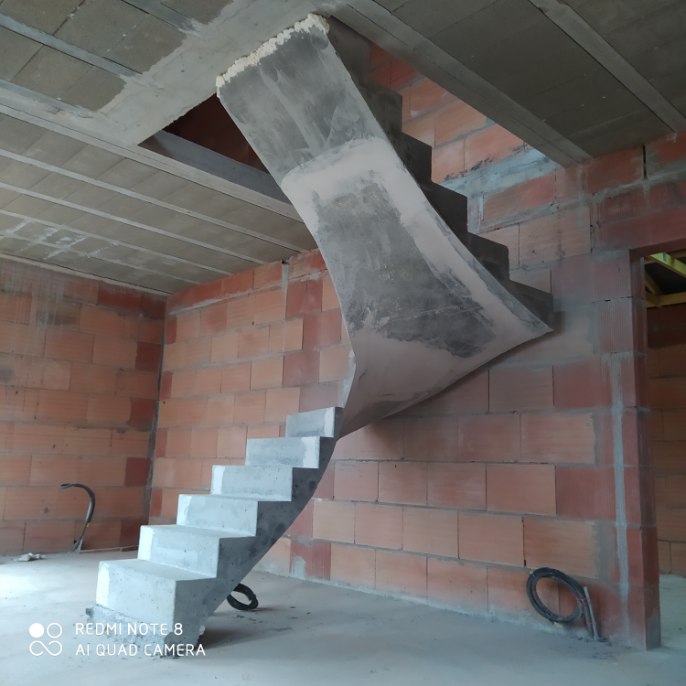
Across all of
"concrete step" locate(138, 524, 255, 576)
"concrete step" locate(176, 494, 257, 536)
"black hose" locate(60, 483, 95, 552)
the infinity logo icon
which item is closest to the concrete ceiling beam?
"concrete step" locate(176, 494, 257, 536)

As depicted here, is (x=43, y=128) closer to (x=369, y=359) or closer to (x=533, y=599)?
(x=369, y=359)

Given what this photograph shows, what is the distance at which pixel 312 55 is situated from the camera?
9.12 feet

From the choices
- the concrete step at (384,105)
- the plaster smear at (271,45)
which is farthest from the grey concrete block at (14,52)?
the concrete step at (384,105)

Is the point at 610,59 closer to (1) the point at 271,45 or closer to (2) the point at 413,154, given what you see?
(2) the point at 413,154

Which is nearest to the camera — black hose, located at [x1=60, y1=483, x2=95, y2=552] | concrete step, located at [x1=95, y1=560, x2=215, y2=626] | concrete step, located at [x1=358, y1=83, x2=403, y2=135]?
concrete step, located at [x1=358, y1=83, x2=403, y2=135]

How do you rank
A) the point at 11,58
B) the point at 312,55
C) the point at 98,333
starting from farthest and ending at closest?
the point at 98,333 < the point at 11,58 < the point at 312,55

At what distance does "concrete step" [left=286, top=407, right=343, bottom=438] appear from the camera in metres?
3.89

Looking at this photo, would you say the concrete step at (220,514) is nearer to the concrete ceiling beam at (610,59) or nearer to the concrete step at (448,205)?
the concrete step at (448,205)

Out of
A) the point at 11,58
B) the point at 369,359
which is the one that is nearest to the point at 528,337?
the point at 369,359

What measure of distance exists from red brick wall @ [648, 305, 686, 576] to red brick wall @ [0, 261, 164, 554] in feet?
16.8

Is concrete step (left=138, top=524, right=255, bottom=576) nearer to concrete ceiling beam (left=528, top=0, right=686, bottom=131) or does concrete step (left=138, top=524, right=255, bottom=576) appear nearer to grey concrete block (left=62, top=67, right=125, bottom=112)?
grey concrete block (left=62, top=67, right=125, bottom=112)

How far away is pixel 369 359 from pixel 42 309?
396 centimetres

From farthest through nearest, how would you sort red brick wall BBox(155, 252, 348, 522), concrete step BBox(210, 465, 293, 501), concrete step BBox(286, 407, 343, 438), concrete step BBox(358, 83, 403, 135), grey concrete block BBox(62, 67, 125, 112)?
red brick wall BBox(155, 252, 348, 522)
concrete step BBox(286, 407, 343, 438)
concrete step BBox(210, 465, 293, 501)
grey concrete block BBox(62, 67, 125, 112)
concrete step BBox(358, 83, 403, 135)

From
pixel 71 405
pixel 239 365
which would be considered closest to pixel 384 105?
pixel 239 365
